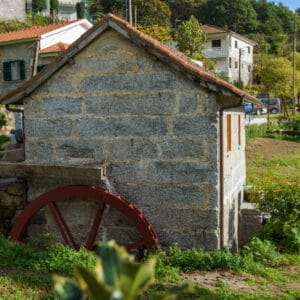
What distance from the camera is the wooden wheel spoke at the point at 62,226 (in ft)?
26.9

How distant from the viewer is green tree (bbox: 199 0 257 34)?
71.8 meters

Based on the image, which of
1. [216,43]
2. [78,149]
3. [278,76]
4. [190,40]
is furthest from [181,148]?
[216,43]

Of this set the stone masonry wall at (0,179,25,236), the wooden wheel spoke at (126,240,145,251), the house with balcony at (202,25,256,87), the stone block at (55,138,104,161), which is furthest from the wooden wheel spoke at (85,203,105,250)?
the house with balcony at (202,25,256,87)

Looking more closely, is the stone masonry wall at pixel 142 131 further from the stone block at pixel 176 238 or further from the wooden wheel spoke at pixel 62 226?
the wooden wheel spoke at pixel 62 226


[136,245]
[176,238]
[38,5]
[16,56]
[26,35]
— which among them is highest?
[38,5]

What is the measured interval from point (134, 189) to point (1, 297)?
3095mm

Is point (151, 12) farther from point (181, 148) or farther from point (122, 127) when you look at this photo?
point (181, 148)

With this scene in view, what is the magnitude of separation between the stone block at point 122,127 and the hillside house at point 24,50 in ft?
63.3

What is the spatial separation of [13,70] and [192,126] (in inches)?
882

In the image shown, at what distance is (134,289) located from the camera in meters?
1.80

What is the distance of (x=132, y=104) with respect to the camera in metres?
7.85

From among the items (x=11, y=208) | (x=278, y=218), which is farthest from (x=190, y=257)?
(x=11, y=208)

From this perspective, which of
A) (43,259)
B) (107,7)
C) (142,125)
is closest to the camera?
(43,259)

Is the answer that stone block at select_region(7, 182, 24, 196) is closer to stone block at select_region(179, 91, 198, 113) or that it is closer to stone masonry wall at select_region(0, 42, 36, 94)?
stone block at select_region(179, 91, 198, 113)
